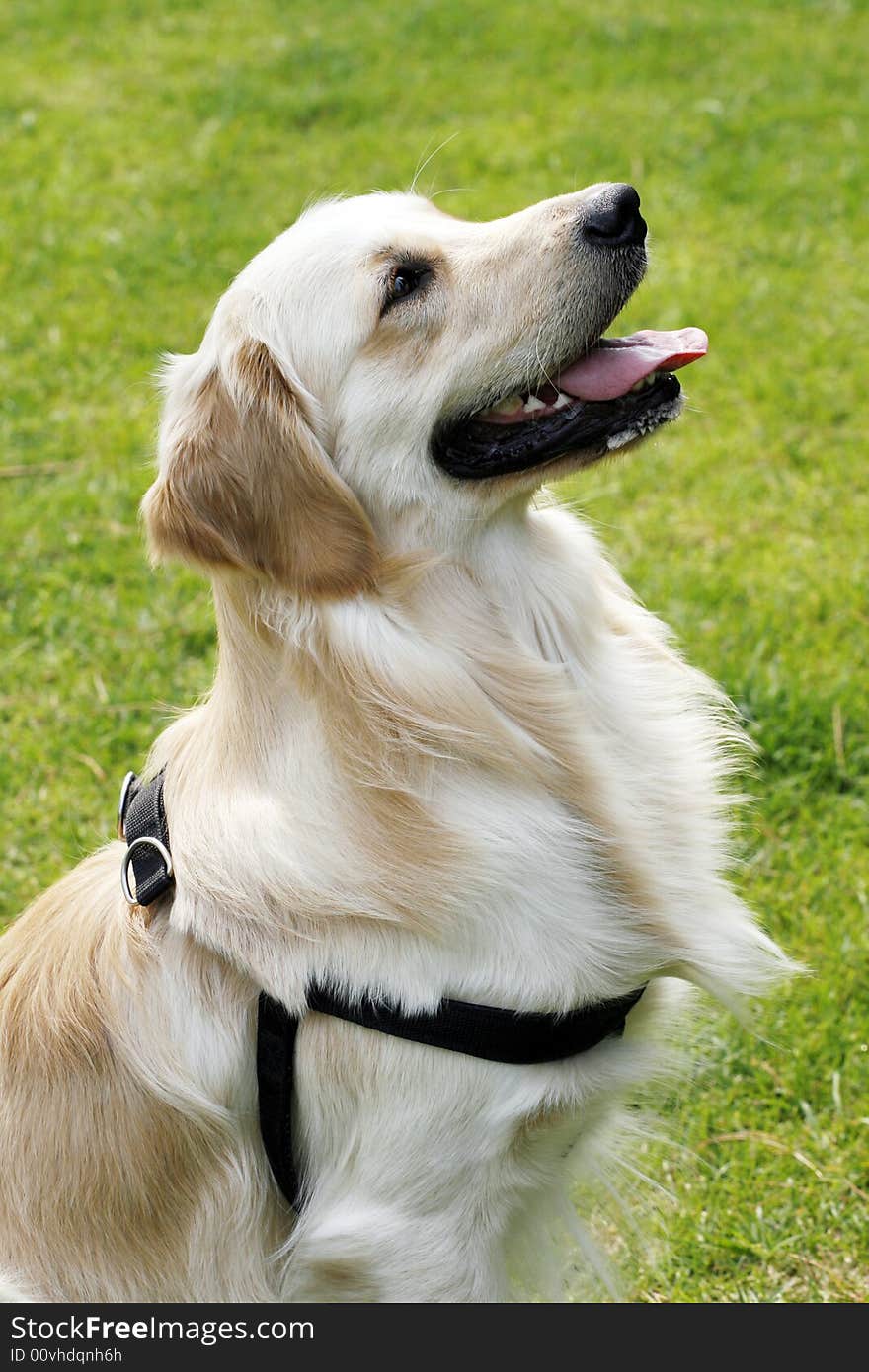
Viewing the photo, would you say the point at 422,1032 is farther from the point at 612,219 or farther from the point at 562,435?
the point at 612,219

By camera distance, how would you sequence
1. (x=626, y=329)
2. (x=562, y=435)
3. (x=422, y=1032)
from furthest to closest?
(x=626, y=329), (x=562, y=435), (x=422, y=1032)

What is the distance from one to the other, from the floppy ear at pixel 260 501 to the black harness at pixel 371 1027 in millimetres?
543

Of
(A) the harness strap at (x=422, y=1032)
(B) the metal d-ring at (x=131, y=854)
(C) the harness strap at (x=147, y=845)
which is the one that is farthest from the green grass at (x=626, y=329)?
(A) the harness strap at (x=422, y=1032)

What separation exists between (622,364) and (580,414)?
15cm

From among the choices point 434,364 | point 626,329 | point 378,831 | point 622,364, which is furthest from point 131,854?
point 626,329

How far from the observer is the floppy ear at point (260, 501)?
2.44 m

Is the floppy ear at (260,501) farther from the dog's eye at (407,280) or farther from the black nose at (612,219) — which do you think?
the black nose at (612,219)

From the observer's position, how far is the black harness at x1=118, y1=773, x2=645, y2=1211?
2330 mm

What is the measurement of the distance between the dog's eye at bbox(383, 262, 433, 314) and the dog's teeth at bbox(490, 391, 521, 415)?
0.27 m

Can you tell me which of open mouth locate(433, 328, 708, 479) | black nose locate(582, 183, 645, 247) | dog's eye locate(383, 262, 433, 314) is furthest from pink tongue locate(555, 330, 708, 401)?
dog's eye locate(383, 262, 433, 314)

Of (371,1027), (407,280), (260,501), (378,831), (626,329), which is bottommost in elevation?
(626,329)

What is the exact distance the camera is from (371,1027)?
2350 mm

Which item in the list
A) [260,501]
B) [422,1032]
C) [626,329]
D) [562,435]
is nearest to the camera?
[422,1032]

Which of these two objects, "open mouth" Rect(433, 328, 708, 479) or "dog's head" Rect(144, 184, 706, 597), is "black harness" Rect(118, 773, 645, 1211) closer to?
"dog's head" Rect(144, 184, 706, 597)
